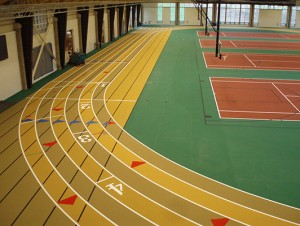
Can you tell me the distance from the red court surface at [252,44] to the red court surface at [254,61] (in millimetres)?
3456

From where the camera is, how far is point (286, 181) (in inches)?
283

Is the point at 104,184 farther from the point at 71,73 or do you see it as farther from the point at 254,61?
the point at 254,61

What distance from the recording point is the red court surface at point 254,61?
1862cm

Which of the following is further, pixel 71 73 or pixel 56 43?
pixel 56 43

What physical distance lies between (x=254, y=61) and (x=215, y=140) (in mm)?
12346

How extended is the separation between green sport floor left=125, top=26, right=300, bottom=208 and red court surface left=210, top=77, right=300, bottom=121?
0.39 m

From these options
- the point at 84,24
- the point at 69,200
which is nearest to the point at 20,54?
the point at 84,24

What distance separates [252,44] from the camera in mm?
27453

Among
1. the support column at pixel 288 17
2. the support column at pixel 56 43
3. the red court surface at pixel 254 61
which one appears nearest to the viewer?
the support column at pixel 56 43

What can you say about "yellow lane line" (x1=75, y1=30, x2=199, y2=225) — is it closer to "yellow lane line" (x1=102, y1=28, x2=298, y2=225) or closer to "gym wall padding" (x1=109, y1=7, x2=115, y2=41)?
"yellow lane line" (x1=102, y1=28, x2=298, y2=225)

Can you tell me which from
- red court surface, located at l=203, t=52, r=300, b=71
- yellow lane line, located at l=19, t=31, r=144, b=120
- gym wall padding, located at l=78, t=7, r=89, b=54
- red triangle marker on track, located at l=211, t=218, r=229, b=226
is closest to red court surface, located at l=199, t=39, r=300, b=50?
red court surface, located at l=203, t=52, r=300, b=71

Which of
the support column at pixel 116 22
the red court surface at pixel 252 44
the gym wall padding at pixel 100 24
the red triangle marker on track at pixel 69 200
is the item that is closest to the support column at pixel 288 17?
the red court surface at pixel 252 44

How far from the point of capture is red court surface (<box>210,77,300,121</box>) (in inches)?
441

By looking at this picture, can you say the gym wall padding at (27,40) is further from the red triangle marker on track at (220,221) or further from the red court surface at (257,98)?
the red triangle marker on track at (220,221)
